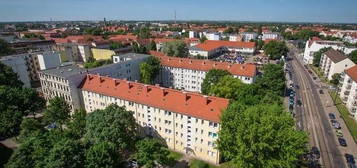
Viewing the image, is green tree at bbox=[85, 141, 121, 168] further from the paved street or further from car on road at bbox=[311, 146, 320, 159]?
car on road at bbox=[311, 146, 320, 159]

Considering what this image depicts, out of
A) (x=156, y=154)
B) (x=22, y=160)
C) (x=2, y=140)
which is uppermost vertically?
(x=22, y=160)

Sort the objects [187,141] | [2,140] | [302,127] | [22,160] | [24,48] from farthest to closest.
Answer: [24,48], [302,127], [2,140], [187,141], [22,160]

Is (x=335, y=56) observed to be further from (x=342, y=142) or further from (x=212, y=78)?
(x=212, y=78)

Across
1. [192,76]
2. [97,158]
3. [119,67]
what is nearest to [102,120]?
[97,158]

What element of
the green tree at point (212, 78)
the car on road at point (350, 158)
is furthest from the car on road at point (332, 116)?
the green tree at point (212, 78)

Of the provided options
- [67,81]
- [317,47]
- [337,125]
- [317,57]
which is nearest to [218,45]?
[317,47]

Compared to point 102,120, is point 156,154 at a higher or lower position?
lower

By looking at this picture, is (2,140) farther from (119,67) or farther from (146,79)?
(146,79)

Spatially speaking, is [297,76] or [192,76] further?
[297,76]
